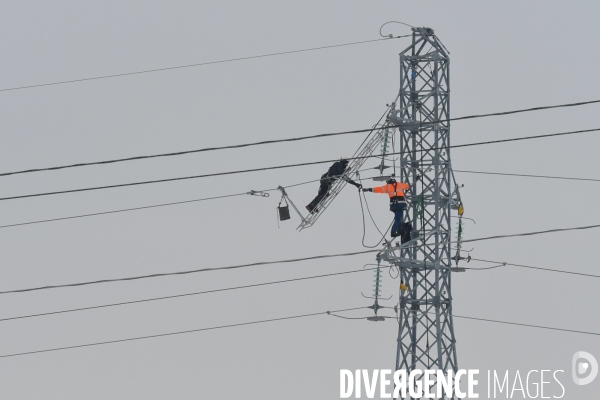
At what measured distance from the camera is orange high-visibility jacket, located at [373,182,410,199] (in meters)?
37.2

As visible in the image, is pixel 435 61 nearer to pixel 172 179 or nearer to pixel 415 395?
pixel 415 395

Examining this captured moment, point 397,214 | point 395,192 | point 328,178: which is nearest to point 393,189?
point 395,192

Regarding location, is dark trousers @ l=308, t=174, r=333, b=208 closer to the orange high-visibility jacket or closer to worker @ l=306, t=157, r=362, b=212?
worker @ l=306, t=157, r=362, b=212

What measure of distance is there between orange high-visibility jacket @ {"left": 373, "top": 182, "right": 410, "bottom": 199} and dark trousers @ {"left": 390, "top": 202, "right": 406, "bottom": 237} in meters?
0.28

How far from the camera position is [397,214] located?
37562mm

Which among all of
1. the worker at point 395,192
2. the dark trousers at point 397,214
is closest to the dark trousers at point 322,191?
the worker at point 395,192

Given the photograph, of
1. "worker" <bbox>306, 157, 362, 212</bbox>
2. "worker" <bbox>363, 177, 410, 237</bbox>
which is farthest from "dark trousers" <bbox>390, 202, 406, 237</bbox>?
"worker" <bbox>306, 157, 362, 212</bbox>

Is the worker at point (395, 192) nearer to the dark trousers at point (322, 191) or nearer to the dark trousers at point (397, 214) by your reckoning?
the dark trousers at point (397, 214)

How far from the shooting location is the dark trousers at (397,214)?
123ft

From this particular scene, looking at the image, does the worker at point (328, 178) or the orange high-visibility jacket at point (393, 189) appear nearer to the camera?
the orange high-visibility jacket at point (393, 189)

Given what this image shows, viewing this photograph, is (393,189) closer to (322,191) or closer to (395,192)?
(395,192)

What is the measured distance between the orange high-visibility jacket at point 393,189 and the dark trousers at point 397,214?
282 millimetres

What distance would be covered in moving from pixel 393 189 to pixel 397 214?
749mm

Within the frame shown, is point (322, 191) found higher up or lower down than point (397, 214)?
higher up
